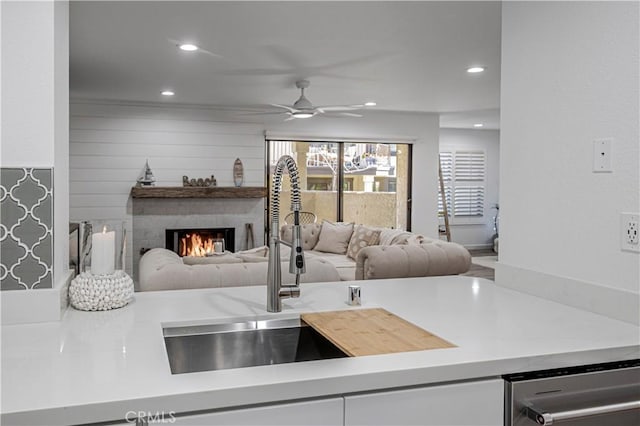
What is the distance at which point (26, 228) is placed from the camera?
5.17 ft

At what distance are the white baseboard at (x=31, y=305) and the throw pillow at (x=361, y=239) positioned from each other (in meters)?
4.89

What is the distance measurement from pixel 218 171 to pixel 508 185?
5845mm

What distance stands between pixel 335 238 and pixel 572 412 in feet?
18.7

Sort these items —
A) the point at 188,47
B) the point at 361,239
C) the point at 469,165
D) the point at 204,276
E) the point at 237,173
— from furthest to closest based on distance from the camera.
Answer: the point at 469,165 < the point at 237,173 < the point at 361,239 < the point at 188,47 < the point at 204,276

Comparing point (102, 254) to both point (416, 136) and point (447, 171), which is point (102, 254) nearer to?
point (416, 136)

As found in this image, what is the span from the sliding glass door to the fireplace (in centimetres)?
91

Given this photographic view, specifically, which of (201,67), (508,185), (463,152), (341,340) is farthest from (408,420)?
(463,152)

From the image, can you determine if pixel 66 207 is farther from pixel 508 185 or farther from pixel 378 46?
pixel 378 46

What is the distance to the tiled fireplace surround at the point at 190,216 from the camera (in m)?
7.23

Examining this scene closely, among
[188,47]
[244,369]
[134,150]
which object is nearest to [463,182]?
[134,150]

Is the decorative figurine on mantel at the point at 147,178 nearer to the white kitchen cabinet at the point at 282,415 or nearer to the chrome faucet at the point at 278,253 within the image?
the chrome faucet at the point at 278,253

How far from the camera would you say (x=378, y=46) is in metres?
4.32

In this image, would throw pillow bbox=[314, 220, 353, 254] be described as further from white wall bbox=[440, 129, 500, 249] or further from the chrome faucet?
the chrome faucet

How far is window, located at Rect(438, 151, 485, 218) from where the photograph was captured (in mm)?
10336
